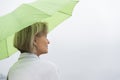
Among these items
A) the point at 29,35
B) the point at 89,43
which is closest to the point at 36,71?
the point at 29,35

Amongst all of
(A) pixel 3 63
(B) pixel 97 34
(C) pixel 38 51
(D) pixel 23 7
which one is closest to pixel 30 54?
(C) pixel 38 51

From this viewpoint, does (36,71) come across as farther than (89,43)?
No

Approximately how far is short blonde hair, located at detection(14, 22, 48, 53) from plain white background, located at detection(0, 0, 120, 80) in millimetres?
1477

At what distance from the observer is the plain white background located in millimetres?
2994

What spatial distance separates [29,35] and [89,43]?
162 cm

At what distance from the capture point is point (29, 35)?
58.0 inches

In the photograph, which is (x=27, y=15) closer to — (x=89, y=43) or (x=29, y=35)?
(x=29, y=35)

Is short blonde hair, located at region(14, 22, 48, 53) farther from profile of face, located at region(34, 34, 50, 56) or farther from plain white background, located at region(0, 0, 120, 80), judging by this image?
plain white background, located at region(0, 0, 120, 80)

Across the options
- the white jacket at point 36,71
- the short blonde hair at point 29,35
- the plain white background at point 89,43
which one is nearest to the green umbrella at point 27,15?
the short blonde hair at point 29,35

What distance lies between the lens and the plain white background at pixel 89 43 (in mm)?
2994

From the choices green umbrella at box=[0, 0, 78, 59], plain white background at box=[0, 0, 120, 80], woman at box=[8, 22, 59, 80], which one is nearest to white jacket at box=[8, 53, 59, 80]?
woman at box=[8, 22, 59, 80]

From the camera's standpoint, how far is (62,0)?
1.57 m

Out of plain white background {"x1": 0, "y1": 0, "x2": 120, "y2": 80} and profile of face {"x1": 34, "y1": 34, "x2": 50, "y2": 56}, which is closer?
profile of face {"x1": 34, "y1": 34, "x2": 50, "y2": 56}

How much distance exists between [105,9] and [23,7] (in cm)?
169
